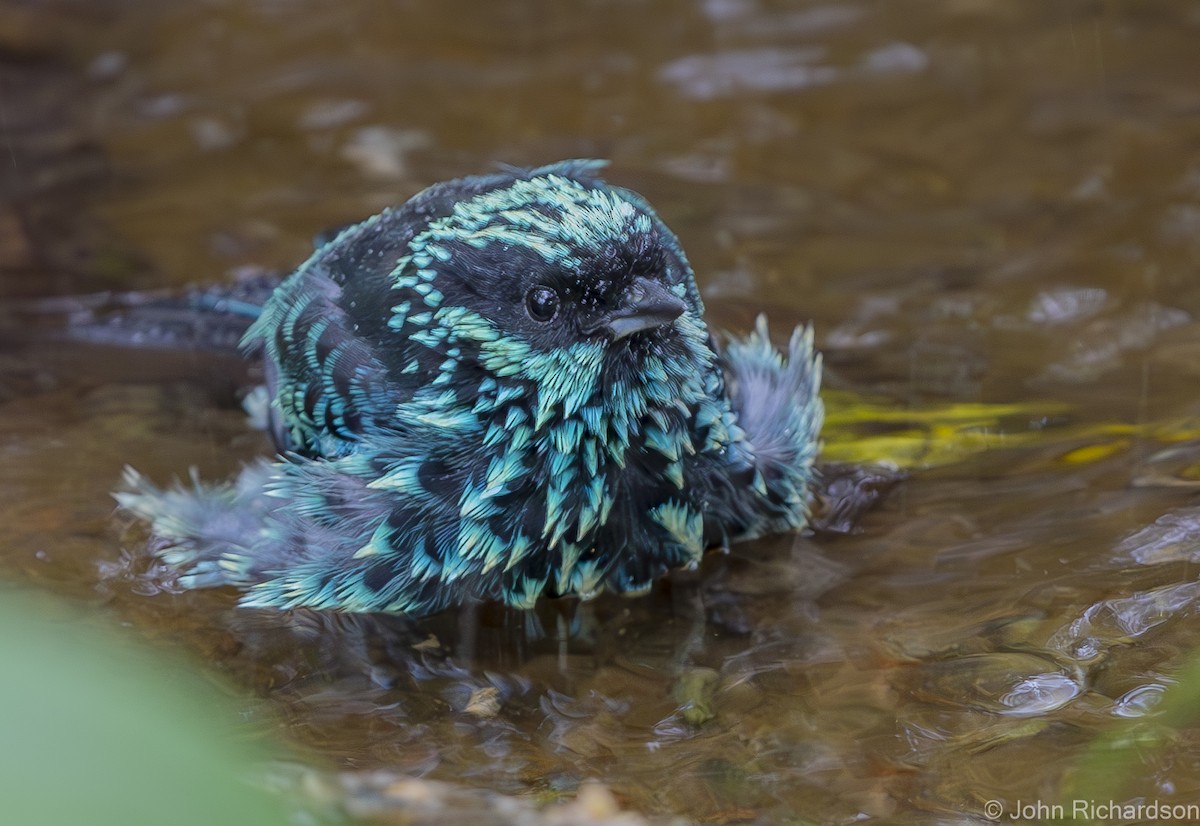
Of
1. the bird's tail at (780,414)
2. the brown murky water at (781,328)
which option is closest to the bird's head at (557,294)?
the bird's tail at (780,414)

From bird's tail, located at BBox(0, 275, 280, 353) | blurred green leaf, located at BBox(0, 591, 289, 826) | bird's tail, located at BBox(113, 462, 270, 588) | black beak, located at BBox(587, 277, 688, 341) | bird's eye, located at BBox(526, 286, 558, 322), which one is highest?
bird's tail, located at BBox(0, 275, 280, 353)

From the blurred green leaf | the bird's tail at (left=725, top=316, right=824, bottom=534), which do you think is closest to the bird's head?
the bird's tail at (left=725, top=316, right=824, bottom=534)

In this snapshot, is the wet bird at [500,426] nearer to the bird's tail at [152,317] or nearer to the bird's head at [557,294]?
the bird's head at [557,294]

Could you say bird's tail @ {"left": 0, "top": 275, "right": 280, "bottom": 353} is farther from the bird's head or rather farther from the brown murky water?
the bird's head

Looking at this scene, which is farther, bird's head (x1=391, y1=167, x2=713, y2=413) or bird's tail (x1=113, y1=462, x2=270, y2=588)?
bird's tail (x1=113, y1=462, x2=270, y2=588)

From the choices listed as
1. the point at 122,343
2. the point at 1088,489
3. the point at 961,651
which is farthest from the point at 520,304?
the point at 122,343

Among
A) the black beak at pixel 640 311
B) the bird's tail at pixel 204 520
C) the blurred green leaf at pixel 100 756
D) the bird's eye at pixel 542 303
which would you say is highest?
the bird's eye at pixel 542 303
